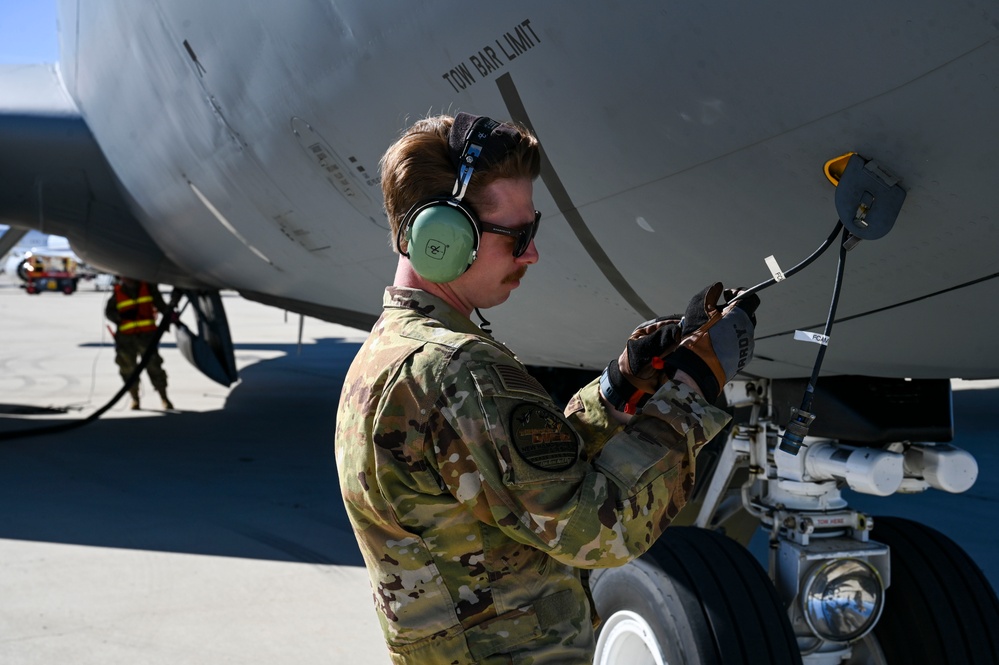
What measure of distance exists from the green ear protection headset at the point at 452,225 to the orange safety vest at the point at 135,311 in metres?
9.37

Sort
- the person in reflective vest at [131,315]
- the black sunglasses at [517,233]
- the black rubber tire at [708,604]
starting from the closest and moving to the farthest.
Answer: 1. the black sunglasses at [517,233]
2. the black rubber tire at [708,604]
3. the person in reflective vest at [131,315]

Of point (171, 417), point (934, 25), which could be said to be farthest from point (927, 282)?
point (171, 417)

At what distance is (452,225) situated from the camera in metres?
1.54

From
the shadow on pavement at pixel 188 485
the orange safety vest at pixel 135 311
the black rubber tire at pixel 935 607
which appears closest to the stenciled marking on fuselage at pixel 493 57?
the black rubber tire at pixel 935 607

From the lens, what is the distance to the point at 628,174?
7.75 feet

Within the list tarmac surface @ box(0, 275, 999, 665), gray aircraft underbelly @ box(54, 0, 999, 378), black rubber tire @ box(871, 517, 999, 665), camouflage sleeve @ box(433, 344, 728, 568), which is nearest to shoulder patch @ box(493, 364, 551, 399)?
camouflage sleeve @ box(433, 344, 728, 568)

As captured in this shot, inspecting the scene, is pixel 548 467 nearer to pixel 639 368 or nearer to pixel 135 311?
pixel 639 368

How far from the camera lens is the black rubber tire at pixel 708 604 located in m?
2.65

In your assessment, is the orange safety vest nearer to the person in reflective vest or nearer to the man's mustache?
the person in reflective vest

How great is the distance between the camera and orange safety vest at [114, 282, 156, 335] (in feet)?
33.8

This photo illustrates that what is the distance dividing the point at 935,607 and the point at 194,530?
3.92 meters

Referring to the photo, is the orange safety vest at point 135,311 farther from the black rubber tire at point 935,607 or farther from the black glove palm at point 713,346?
the black glove palm at point 713,346

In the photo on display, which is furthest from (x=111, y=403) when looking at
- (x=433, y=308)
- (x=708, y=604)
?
(x=433, y=308)

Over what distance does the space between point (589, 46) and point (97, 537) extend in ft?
14.0
